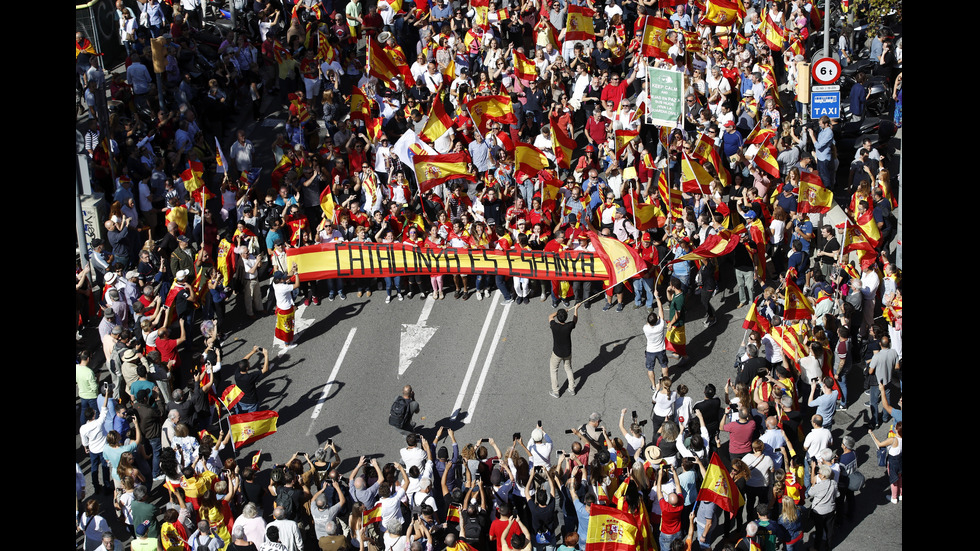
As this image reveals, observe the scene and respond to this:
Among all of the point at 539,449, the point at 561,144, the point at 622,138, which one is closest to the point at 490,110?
the point at 561,144

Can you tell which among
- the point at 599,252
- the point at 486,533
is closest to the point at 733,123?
the point at 599,252

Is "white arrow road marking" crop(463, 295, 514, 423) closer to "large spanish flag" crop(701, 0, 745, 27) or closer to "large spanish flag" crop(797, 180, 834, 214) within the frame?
"large spanish flag" crop(797, 180, 834, 214)

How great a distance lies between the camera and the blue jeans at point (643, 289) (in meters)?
21.7

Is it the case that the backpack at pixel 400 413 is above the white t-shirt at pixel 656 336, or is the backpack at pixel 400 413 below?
below

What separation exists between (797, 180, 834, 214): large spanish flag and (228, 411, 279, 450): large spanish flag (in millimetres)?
9389

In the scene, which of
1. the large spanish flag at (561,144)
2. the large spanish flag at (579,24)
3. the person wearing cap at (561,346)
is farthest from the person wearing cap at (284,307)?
the large spanish flag at (579,24)

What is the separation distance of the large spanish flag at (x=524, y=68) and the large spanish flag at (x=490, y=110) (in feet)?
7.90

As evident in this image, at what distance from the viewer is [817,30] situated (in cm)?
3020

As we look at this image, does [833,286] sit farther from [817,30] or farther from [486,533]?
[817,30]

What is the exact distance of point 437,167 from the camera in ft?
74.5

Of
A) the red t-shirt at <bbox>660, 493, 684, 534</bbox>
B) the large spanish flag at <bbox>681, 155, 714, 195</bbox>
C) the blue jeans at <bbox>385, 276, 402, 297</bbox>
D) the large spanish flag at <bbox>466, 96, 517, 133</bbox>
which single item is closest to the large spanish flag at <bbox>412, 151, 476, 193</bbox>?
the blue jeans at <bbox>385, 276, 402, 297</bbox>

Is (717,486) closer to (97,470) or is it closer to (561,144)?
(97,470)

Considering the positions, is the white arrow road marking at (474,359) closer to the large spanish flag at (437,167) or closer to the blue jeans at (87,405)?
the large spanish flag at (437,167)

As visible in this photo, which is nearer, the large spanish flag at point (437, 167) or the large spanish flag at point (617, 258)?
Answer: the large spanish flag at point (617, 258)
